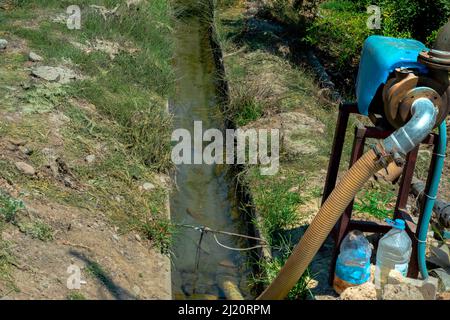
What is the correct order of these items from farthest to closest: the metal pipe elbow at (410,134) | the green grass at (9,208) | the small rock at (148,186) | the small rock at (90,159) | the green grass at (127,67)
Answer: the green grass at (127,67) → the small rock at (148,186) → the small rock at (90,159) → the green grass at (9,208) → the metal pipe elbow at (410,134)

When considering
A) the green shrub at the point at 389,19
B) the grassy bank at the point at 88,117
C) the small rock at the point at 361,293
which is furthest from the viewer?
the green shrub at the point at 389,19

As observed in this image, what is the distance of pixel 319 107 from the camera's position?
8.29 metres

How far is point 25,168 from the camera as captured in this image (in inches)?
232

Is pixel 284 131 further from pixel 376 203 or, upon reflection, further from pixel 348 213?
pixel 348 213

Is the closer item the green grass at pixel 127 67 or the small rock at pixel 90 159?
the small rock at pixel 90 159

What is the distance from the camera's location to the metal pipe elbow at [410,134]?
3.93m

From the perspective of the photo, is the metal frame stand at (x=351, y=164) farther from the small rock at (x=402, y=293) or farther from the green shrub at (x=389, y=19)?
the green shrub at (x=389, y=19)

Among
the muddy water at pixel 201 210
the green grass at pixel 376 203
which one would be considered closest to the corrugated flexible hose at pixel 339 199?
the muddy water at pixel 201 210

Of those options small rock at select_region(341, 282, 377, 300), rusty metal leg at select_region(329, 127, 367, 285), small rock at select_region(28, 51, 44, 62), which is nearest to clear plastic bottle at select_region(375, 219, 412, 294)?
small rock at select_region(341, 282, 377, 300)

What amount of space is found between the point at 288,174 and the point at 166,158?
134 centimetres

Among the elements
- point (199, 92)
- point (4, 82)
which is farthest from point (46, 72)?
point (199, 92)

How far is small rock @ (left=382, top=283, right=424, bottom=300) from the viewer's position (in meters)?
4.08

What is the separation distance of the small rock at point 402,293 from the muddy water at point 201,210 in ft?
6.12
